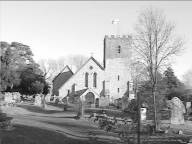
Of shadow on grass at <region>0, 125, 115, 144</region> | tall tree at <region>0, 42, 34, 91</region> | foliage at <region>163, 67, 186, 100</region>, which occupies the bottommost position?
shadow on grass at <region>0, 125, 115, 144</region>

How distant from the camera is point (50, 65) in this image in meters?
90.7

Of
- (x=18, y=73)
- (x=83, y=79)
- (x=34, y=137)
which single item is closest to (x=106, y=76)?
(x=83, y=79)

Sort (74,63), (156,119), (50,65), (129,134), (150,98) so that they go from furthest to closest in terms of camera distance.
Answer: (74,63) < (50,65) < (150,98) < (156,119) < (129,134)

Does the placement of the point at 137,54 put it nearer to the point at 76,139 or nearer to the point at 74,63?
the point at 76,139

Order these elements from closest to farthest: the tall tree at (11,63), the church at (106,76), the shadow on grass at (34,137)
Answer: the shadow on grass at (34,137), the tall tree at (11,63), the church at (106,76)

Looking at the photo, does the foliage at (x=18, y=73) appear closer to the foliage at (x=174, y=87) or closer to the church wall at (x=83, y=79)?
the church wall at (x=83, y=79)

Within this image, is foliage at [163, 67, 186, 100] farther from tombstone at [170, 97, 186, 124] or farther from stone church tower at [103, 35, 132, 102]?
tombstone at [170, 97, 186, 124]

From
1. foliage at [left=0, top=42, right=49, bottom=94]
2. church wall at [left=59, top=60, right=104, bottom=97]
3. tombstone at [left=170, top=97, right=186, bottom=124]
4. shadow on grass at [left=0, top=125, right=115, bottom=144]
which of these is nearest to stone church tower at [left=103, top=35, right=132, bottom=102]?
church wall at [left=59, top=60, right=104, bottom=97]

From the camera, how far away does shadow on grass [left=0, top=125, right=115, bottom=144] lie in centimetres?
1194

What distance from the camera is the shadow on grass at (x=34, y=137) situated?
39.2 feet

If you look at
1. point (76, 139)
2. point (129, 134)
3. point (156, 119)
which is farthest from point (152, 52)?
point (76, 139)

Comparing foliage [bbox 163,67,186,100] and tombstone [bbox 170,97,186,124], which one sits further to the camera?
foliage [bbox 163,67,186,100]

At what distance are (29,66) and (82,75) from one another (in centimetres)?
1064

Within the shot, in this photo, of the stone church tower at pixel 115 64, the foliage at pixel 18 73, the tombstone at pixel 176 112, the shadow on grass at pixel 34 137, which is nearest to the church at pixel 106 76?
the stone church tower at pixel 115 64
